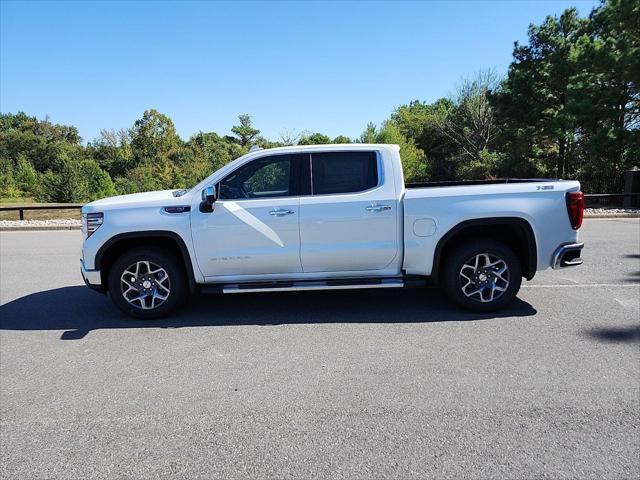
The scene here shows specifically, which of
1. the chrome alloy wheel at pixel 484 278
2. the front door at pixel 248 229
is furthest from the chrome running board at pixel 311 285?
the chrome alloy wheel at pixel 484 278

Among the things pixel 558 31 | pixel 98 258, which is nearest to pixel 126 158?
pixel 558 31

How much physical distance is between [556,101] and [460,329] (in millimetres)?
23346

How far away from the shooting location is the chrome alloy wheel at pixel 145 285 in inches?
210

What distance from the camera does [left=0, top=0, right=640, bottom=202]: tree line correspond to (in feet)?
58.4

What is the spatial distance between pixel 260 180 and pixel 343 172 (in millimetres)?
972

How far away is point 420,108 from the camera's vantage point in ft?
182

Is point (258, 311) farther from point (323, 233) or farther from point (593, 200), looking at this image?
point (593, 200)

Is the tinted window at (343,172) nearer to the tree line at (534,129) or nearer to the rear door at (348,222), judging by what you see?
the rear door at (348,222)

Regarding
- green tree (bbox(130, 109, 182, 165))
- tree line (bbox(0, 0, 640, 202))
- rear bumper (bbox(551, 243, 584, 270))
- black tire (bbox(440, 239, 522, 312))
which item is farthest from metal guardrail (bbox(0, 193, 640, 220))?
green tree (bbox(130, 109, 182, 165))

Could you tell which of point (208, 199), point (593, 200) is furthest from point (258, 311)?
point (593, 200)

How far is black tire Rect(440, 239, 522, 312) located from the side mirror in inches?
109

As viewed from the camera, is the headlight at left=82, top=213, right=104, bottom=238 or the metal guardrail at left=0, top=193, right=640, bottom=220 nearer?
the headlight at left=82, top=213, right=104, bottom=238

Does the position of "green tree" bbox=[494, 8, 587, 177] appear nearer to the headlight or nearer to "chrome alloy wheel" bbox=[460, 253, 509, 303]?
"chrome alloy wheel" bbox=[460, 253, 509, 303]

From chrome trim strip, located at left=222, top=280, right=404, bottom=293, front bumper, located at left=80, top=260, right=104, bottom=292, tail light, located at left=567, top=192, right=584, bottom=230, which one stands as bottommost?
chrome trim strip, located at left=222, top=280, right=404, bottom=293
